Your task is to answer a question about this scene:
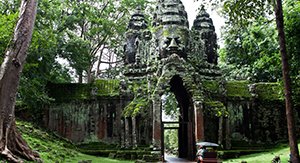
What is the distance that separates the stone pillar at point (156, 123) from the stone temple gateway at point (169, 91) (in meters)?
0.05

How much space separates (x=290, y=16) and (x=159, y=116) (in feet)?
26.9

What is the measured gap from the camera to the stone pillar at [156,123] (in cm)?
1829

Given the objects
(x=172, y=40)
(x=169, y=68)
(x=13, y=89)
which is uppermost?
(x=172, y=40)

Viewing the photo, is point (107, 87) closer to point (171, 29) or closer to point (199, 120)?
point (171, 29)

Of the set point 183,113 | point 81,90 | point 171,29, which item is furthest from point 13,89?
point 183,113

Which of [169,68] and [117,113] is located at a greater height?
[169,68]

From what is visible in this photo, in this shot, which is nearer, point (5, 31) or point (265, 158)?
point (5, 31)

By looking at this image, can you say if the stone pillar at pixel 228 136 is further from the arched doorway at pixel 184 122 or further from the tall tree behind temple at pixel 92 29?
the tall tree behind temple at pixel 92 29

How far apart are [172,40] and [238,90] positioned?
6408 millimetres

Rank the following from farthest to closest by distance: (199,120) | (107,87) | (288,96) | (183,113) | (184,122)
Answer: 1. (107,87)
2. (183,113)
3. (184,122)
4. (199,120)
5. (288,96)

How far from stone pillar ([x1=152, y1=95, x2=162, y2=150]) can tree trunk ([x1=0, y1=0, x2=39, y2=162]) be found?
352 inches

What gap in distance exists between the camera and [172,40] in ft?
67.5

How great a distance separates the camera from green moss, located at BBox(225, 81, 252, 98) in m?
23.0

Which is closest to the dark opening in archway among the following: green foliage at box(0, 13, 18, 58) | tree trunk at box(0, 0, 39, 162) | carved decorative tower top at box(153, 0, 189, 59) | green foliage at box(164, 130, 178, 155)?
carved decorative tower top at box(153, 0, 189, 59)
